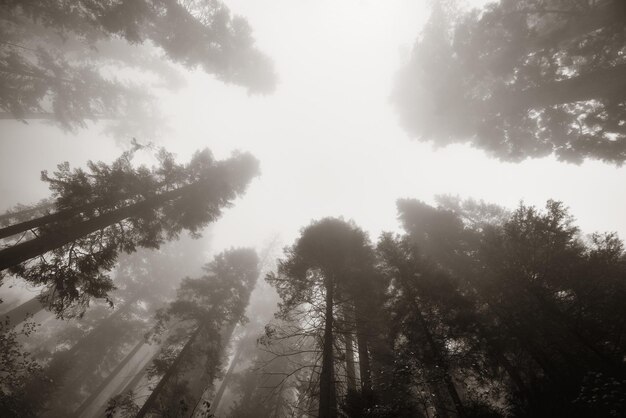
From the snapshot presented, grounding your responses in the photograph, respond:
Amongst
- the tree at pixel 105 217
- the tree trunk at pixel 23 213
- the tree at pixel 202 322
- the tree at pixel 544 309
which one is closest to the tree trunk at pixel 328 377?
the tree at pixel 544 309

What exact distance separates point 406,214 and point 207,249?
2796 centimetres

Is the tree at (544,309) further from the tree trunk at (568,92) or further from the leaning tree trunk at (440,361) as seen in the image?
the tree trunk at (568,92)

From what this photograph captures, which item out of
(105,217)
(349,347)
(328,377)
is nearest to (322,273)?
(349,347)

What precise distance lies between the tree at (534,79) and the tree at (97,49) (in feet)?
44.5

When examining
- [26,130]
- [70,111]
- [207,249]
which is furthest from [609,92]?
[26,130]

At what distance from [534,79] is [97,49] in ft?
87.6

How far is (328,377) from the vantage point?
9812mm

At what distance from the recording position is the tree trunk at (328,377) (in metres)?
9.10

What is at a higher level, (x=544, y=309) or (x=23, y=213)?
(x=23, y=213)

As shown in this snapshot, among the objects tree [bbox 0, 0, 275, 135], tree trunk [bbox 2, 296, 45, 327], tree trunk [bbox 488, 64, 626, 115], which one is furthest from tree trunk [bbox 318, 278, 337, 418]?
tree trunk [bbox 2, 296, 45, 327]

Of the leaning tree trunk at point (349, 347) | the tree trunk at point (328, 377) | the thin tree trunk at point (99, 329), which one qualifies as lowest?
the tree trunk at point (328, 377)

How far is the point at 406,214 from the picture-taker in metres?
22.3

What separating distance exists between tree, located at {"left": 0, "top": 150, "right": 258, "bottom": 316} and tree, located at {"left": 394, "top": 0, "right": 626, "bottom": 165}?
15.4 m

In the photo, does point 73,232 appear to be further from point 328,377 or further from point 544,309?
point 544,309
